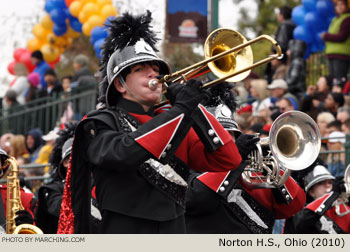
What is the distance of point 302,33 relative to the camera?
13.4m

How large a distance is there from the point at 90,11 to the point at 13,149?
2.68m

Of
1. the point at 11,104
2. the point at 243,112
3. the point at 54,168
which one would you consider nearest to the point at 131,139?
the point at 54,168

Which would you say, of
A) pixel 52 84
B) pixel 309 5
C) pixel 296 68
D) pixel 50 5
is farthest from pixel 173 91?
pixel 50 5

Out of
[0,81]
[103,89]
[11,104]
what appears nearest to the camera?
[103,89]

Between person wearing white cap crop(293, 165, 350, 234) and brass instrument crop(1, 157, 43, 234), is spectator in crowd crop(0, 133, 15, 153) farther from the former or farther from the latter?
brass instrument crop(1, 157, 43, 234)

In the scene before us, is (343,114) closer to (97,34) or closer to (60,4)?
(97,34)

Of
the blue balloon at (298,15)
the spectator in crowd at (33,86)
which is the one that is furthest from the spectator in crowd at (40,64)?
the blue balloon at (298,15)

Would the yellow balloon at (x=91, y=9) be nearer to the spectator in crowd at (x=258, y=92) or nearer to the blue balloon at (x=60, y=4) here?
the blue balloon at (x=60, y=4)

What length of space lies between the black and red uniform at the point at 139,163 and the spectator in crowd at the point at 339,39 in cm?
773

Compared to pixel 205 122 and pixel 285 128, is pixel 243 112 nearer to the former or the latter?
pixel 285 128

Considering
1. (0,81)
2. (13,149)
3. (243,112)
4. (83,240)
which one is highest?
(83,240)

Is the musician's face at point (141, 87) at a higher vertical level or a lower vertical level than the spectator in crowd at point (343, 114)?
higher

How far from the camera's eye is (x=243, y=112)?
12.8 metres

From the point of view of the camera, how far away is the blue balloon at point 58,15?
16.4m
